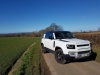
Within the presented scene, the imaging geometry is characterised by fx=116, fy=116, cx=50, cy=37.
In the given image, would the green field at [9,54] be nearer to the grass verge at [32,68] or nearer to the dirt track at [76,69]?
the grass verge at [32,68]

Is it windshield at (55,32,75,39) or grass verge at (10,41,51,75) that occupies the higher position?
windshield at (55,32,75,39)

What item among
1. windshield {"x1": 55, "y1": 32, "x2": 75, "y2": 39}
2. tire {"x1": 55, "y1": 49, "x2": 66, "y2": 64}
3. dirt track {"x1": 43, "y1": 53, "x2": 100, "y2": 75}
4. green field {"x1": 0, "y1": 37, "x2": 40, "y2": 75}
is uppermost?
windshield {"x1": 55, "y1": 32, "x2": 75, "y2": 39}

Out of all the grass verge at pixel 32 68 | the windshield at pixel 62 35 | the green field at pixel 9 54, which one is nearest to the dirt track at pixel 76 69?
the grass verge at pixel 32 68

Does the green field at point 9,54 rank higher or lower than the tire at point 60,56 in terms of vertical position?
lower

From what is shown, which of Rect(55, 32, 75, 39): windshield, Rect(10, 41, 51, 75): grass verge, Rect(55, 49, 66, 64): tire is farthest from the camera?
Rect(55, 32, 75, 39): windshield

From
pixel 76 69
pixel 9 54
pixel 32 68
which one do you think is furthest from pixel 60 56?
pixel 9 54

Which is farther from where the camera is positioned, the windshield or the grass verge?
the windshield

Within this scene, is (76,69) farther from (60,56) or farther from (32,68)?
A: (32,68)

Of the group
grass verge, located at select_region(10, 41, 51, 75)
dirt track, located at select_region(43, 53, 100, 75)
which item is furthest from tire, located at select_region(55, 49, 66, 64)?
grass verge, located at select_region(10, 41, 51, 75)

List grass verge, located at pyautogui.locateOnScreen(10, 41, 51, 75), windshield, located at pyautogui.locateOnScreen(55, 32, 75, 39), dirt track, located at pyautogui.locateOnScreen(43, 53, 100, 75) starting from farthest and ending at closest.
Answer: windshield, located at pyautogui.locateOnScreen(55, 32, 75, 39)
grass verge, located at pyautogui.locateOnScreen(10, 41, 51, 75)
dirt track, located at pyautogui.locateOnScreen(43, 53, 100, 75)

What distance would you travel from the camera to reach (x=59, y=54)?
7512 mm

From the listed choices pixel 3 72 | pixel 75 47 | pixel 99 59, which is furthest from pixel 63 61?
pixel 3 72

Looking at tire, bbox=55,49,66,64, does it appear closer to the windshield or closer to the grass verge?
the grass verge

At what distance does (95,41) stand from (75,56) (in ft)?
23.6
